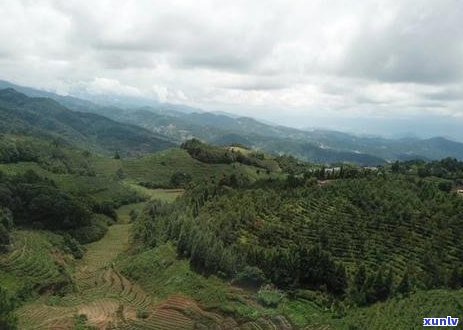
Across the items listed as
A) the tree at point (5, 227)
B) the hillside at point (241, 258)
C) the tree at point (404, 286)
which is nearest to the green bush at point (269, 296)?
the hillside at point (241, 258)

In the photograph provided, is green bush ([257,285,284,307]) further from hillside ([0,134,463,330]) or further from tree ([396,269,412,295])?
tree ([396,269,412,295])

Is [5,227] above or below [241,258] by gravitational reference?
below

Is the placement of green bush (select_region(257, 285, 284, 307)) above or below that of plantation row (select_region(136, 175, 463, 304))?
below

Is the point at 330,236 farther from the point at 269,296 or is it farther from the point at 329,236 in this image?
the point at 269,296

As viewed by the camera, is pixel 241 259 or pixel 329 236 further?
pixel 329 236

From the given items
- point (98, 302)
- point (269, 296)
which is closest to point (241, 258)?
point (269, 296)

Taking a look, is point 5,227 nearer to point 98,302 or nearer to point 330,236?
point 98,302

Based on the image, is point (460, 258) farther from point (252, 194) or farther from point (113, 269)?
point (113, 269)

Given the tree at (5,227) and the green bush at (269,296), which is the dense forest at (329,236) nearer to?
the green bush at (269,296)

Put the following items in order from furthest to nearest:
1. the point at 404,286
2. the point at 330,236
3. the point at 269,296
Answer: the point at 330,236
the point at 269,296
the point at 404,286

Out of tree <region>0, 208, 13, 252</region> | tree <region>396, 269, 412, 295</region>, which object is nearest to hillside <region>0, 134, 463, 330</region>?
tree <region>396, 269, 412, 295</region>

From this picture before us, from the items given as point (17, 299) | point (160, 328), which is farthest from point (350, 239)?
point (17, 299)

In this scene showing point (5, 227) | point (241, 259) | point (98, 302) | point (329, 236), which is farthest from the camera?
point (5, 227)

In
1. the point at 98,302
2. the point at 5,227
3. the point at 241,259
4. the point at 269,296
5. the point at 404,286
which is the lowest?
the point at 98,302
